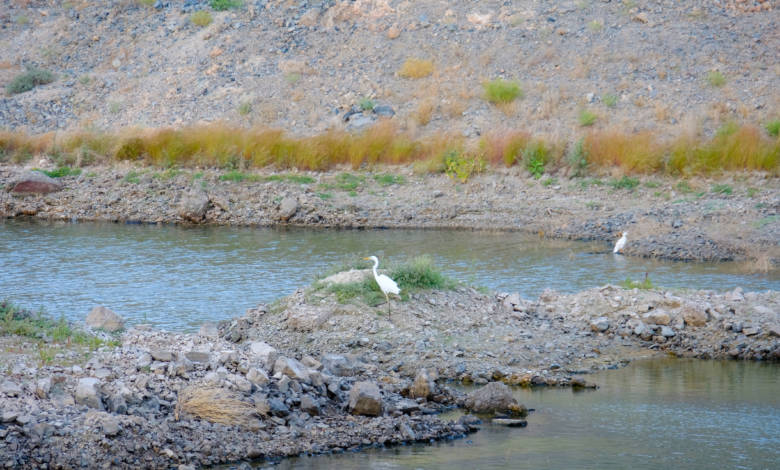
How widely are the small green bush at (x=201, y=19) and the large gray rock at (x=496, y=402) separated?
25894mm

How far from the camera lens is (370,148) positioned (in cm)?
2300

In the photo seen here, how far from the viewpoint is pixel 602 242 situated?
17641mm

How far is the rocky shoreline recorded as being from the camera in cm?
691

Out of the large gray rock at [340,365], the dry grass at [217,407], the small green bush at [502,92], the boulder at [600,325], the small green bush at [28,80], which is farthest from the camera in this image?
the small green bush at [28,80]

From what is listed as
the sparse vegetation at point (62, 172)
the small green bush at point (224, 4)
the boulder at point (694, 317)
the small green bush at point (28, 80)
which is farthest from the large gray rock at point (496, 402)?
the small green bush at point (28, 80)

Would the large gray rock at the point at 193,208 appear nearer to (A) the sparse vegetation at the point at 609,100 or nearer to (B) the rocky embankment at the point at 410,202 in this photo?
(B) the rocky embankment at the point at 410,202

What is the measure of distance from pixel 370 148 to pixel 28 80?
1461 cm

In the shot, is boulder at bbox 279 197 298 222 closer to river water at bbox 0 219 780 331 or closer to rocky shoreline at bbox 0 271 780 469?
river water at bbox 0 219 780 331

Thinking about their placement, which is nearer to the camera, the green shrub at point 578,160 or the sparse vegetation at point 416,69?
the green shrub at point 578,160

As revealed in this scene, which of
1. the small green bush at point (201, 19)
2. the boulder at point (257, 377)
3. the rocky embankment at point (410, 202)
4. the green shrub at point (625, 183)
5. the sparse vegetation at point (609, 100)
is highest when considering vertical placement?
the small green bush at point (201, 19)

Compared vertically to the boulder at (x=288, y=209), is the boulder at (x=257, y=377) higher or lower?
lower

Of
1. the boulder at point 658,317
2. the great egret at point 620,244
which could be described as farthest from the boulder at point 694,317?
the great egret at point 620,244

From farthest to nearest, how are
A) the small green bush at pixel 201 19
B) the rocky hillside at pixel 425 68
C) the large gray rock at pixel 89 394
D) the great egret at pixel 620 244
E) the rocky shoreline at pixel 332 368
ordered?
the small green bush at pixel 201 19 < the rocky hillside at pixel 425 68 < the great egret at pixel 620 244 < the large gray rock at pixel 89 394 < the rocky shoreline at pixel 332 368

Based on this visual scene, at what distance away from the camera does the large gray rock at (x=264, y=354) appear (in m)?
8.19
